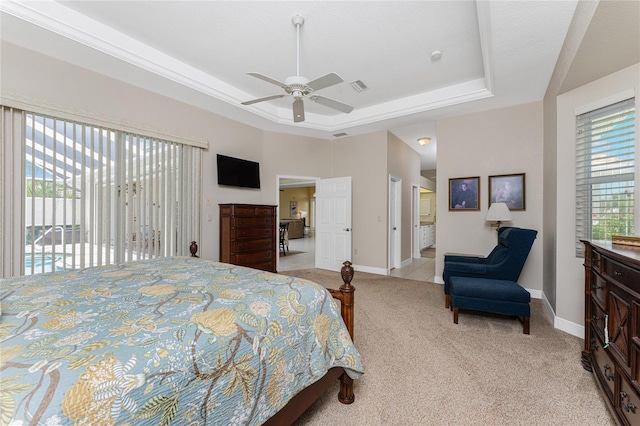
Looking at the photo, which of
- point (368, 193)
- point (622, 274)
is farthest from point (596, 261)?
point (368, 193)

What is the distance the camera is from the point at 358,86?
384 cm

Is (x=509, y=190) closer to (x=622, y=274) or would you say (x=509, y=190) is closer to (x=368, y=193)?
(x=368, y=193)

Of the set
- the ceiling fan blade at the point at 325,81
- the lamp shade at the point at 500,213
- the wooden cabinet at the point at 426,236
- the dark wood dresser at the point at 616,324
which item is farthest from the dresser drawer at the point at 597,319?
the wooden cabinet at the point at 426,236

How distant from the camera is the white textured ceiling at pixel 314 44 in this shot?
234 centimetres

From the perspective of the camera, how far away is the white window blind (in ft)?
8.82

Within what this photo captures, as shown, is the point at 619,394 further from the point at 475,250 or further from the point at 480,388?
the point at 475,250

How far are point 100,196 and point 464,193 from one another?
5.03m

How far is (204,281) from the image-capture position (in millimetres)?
1706

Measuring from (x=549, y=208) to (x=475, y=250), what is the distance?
1.20m

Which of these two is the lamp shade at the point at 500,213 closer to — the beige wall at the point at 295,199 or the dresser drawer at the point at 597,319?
the dresser drawer at the point at 597,319

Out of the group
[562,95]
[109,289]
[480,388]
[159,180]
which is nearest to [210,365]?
[109,289]

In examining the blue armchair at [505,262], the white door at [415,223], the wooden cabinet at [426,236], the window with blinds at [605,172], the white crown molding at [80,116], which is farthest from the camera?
the wooden cabinet at [426,236]

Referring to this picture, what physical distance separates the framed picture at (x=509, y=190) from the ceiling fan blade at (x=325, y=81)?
308cm

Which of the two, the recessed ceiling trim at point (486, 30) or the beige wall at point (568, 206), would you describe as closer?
the recessed ceiling trim at point (486, 30)
